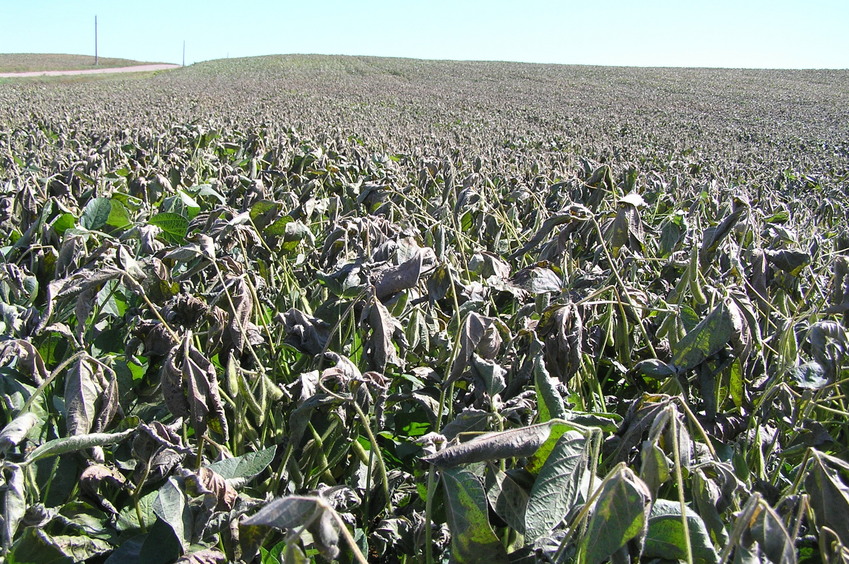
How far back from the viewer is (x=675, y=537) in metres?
0.90

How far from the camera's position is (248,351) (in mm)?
1553

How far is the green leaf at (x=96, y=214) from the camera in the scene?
2.26 m

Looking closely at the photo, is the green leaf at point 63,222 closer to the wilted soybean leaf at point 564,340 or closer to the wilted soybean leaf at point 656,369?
the wilted soybean leaf at point 564,340

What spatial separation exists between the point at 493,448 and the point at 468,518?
0.14 metres

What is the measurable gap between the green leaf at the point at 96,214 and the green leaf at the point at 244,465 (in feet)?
4.59

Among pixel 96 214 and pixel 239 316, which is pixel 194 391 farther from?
pixel 96 214

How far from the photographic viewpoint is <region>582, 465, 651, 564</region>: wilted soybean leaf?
2.37 feet

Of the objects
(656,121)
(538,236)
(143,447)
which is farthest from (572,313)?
(656,121)

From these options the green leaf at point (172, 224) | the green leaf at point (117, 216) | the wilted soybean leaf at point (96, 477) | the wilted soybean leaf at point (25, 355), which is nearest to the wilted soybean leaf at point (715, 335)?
the wilted soybean leaf at point (96, 477)

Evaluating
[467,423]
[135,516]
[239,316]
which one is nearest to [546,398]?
[467,423]

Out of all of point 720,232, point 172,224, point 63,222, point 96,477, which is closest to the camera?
point 96,477

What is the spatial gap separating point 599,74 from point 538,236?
37530 mm

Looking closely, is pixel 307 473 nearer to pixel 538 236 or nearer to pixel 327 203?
pixel 538 236

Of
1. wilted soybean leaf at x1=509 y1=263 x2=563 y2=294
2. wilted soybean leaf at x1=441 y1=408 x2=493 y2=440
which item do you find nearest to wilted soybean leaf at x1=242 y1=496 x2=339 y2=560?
wilted soybean leaf at x1=441 y1=408 x2=493 y2=440
